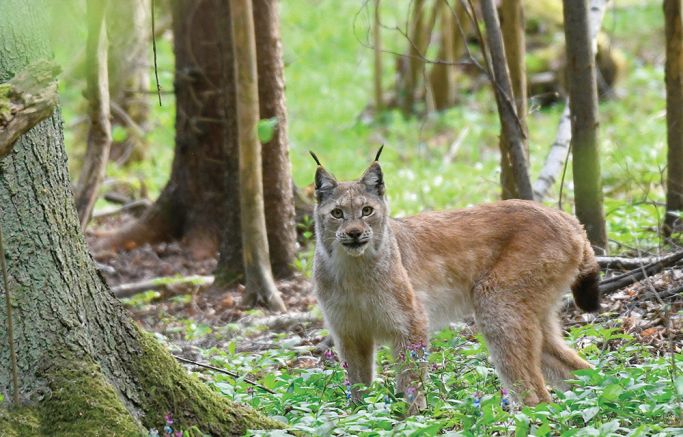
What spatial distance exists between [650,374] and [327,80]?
59.3ft

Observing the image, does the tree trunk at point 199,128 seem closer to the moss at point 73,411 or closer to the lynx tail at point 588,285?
the lynx tail at point 588,285

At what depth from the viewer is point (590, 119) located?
766 cm

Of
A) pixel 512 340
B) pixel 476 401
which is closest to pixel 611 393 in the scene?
pixel 476 401

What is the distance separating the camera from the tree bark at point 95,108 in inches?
336

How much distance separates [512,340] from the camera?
19.8 feet

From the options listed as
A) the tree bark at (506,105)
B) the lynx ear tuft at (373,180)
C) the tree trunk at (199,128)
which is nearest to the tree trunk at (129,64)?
the tree trunk at (199,128)

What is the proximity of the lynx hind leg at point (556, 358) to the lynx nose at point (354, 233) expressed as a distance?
4.52 ft

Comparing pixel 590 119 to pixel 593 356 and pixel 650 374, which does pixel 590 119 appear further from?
pixel 650 374

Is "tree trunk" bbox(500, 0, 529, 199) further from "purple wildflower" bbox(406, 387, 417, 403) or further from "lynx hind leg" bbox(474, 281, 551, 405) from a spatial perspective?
"purple wildflower" bbox(406, 387, 417, 403)

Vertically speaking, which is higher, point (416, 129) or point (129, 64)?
point (129, 64)

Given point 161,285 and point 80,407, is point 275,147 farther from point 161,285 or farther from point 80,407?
point 80,407

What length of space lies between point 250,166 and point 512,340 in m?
3.46

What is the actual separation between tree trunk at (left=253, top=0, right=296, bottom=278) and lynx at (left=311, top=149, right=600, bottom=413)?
3384 mm

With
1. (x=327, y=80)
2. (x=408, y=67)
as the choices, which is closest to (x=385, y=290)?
(x=408, y=67)
